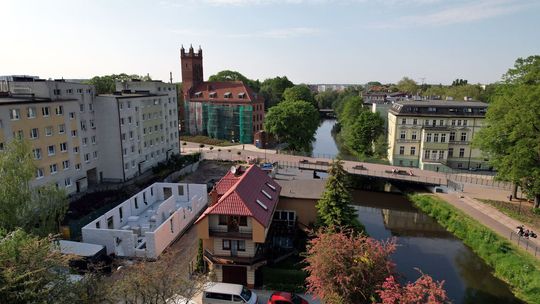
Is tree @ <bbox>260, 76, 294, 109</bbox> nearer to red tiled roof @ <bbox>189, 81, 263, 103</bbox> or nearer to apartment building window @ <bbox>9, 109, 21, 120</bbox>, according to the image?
red tiled roof @ <bbox>189, 81, 263, 103</bbox>

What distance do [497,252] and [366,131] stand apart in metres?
32.7

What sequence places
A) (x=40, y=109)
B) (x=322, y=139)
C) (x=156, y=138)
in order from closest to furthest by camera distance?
1. (x=40, y=109)
2. (x=156, y=138)
3. (x=322, y=139)

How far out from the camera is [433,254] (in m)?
29.6

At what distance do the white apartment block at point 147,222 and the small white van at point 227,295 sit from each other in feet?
23.5

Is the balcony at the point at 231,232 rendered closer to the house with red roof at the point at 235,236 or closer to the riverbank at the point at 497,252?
the house with red roof at the point at 235,236

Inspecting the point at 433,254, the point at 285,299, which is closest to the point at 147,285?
the point at 285,299

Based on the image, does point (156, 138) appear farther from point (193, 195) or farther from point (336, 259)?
point (336, 259)

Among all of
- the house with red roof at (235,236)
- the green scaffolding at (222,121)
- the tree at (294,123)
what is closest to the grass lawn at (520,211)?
the house with red roof at (235,236)

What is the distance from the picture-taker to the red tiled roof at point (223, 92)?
234 ft

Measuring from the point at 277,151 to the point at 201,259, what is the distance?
38265 millimetres

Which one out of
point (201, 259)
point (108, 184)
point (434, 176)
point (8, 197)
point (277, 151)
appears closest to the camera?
point (8, 197)

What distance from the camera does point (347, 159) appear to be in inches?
2156

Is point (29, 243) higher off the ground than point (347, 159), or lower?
higher

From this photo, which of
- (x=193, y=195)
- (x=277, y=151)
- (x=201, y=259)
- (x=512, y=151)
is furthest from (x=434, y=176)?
(x=201, y=259)
